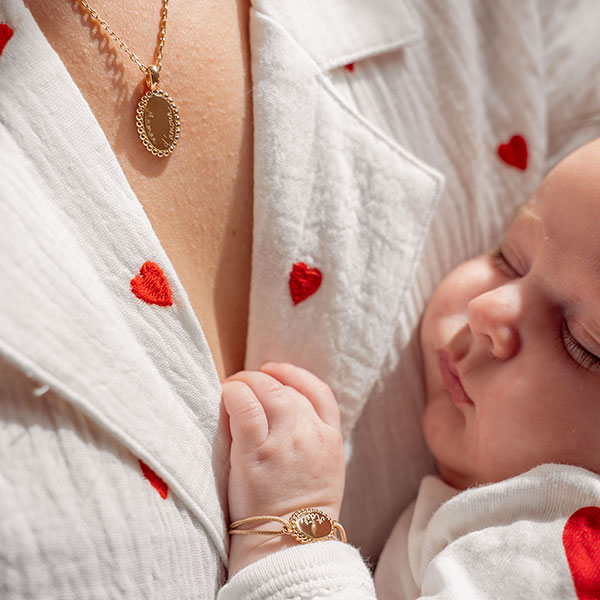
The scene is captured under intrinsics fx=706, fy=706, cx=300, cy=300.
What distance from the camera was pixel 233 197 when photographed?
2.93ft

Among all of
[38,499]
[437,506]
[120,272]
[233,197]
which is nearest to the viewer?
[38,499]

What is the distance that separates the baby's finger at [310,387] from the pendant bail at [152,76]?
0.36 m

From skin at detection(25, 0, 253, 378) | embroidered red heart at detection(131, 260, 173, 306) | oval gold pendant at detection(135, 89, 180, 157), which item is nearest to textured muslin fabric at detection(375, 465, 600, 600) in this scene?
skin at detection(25, 0, 253, 378)

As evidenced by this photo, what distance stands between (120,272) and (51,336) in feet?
0.37

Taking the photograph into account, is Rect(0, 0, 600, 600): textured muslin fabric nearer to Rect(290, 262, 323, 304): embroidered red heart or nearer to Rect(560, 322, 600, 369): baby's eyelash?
Rect(290, 262, 323, 304): embroidered red heart

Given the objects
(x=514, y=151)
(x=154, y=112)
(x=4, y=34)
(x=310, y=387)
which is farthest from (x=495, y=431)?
(x=4, y=34)

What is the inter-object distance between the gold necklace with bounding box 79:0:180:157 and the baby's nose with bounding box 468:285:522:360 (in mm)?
452

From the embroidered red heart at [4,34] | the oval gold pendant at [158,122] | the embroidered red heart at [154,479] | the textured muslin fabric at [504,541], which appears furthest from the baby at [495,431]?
the embroidered red heart at [4,34]

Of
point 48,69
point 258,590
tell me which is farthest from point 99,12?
point 258,590

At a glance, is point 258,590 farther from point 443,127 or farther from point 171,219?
point 443,127

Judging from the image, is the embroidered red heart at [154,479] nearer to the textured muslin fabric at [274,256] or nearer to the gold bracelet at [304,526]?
the textured muslin fabric at [274,256]

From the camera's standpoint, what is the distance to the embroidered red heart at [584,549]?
778 mm

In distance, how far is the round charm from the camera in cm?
82

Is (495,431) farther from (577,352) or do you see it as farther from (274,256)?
(274,256)
